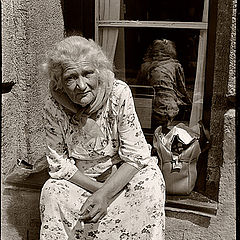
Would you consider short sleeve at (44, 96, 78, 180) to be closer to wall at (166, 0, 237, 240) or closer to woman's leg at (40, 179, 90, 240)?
woman's leg at (40, 179, 90, 240)

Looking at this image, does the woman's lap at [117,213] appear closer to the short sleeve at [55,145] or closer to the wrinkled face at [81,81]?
the short sleeve at [55,145]

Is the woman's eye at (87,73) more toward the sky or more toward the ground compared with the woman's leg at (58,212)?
more toward the sky

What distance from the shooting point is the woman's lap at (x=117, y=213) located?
100 inches

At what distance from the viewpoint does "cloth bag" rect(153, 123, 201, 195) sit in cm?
299

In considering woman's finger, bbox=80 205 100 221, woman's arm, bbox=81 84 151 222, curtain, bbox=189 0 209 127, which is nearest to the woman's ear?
woman's arm, bbox=81 84 151 222

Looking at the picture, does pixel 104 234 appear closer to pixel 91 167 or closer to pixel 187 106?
pixel 91 167

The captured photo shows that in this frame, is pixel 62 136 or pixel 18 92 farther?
pixel 18 92

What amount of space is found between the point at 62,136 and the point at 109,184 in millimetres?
396

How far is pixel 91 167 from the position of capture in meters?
2.79

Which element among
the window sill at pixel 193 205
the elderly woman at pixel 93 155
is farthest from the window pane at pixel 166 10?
the window sill at pixel 193 205

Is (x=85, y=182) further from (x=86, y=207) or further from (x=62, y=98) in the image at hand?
(x=62, y=98)

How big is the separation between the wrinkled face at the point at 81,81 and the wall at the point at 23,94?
82 centimetres

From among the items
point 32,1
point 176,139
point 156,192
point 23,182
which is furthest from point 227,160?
point 32,1

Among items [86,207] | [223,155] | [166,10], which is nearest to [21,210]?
[86,207]
